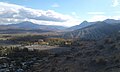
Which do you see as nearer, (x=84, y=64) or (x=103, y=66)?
(x=103, y=66)

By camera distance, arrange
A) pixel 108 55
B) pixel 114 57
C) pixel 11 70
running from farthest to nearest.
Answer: pixel 11 70
pixel 108 55
pixel 114 57

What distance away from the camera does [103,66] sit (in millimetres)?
41094

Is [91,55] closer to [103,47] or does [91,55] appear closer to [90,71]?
[103,47]

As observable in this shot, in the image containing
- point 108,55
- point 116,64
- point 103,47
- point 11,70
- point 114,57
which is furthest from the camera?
point 11,70

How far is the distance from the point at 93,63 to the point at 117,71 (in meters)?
7.00

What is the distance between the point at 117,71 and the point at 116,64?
3.45 metres

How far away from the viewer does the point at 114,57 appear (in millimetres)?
43062

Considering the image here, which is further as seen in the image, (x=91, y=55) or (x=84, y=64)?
(x=91, y=55)

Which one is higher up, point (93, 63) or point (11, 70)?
point (93, 63)

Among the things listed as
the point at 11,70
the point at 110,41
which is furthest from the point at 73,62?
the point at 11,70

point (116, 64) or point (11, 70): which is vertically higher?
point (116, 64)

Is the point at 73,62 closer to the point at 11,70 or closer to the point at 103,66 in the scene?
the point at 103,66

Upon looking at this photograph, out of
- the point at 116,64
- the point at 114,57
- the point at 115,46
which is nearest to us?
the point at 116,64

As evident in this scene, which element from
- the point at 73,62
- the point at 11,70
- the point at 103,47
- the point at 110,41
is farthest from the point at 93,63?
the point at 11,70
